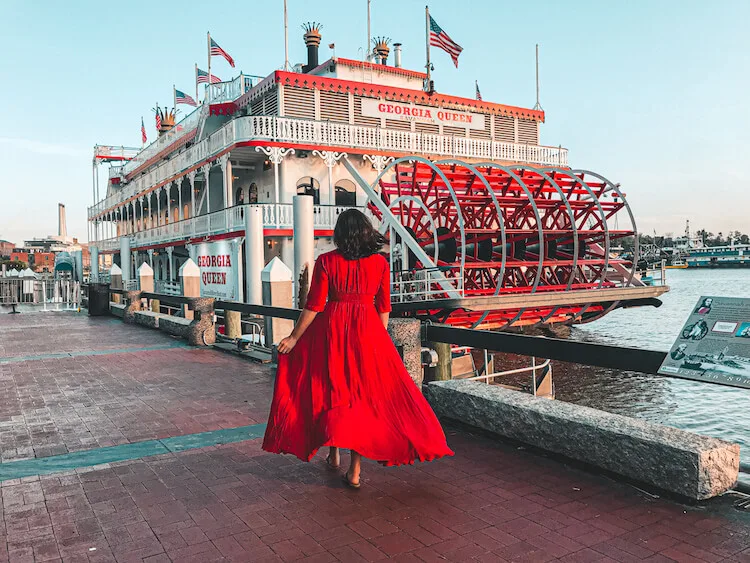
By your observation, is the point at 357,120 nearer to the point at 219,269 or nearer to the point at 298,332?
the point at 219,269

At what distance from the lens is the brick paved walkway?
3.12 metres

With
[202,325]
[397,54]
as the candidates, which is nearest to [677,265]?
[397,54]

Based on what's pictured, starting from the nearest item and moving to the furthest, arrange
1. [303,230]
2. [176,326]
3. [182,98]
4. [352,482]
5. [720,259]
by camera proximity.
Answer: [352,482]
[303,230]
[176,326]
[182,98]
[720,259]

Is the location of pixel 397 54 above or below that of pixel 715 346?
above

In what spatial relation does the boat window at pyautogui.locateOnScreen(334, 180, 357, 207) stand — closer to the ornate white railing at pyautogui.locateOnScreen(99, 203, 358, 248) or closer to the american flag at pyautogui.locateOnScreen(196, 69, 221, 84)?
the ornate white railing at pyautogui.locateOnScreen(99, 203, 358, 248)

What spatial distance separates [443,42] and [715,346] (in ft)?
68.5

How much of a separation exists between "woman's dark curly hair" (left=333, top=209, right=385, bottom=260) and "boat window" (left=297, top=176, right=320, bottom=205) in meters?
17.1

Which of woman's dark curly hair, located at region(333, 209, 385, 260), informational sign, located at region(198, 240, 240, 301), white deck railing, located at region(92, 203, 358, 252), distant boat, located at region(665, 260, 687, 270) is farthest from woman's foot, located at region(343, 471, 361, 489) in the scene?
distant boat, located at region(665, 260, 687, 270)

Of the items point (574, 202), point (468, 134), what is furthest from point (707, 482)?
point (468, 134)

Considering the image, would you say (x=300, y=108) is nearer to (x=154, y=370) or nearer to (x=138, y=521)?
(x=154, y=370)

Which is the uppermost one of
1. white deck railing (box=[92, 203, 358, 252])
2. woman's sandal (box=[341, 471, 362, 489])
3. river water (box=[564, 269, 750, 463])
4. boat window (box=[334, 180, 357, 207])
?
boat window (box=[334, 180, 357, 207])

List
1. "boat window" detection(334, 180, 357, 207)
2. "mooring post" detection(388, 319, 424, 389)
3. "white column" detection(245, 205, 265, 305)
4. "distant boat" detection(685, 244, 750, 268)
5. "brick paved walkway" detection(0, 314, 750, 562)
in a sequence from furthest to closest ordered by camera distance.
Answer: "distant boat" detection(685, 244, 750, 268) → "boat window" detection(334, 180, 357, 207) → "white column" detection(245, 205, 265, 305) → "mooring post" detection(388, 319, 424, 389) → "brick paved walkway" detection(0, 314, 750, 562)

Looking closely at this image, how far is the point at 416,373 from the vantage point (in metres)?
5.87

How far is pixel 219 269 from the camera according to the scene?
21.2 meters
